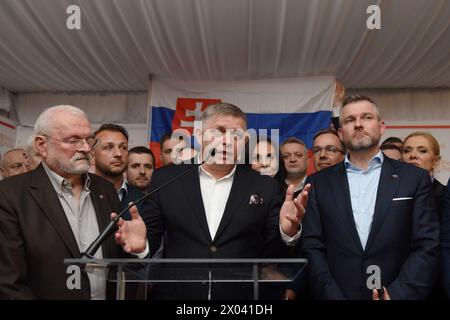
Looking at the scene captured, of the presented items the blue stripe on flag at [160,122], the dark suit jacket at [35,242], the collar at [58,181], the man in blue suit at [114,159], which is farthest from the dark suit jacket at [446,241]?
the blue stripe on flag at [160,122]

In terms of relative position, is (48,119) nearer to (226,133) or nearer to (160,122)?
(226,133)

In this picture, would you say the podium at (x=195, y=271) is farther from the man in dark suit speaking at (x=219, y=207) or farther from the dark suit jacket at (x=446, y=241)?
the dark suit jacket at (x=446, y=241)

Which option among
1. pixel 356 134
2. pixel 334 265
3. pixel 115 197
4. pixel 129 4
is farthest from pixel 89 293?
pixel 129 4

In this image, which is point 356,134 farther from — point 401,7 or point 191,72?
point 191,72

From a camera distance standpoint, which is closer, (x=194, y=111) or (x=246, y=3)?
(x=246, y=3)

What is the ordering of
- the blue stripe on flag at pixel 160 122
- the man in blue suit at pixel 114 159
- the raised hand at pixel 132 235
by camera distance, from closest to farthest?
the raised hand at pixel 132 235
the man in blue suit at pixel 114 159
the blue stripe on flag at pixel 160 122

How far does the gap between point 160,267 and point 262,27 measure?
3483 mm

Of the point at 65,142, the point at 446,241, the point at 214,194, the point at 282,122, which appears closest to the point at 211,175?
the point at 214,194

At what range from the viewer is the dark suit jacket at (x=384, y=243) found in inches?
88.5

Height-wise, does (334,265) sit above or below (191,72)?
below

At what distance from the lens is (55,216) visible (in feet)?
7.32

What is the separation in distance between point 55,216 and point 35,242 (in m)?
0.15

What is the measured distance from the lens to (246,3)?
429cm
